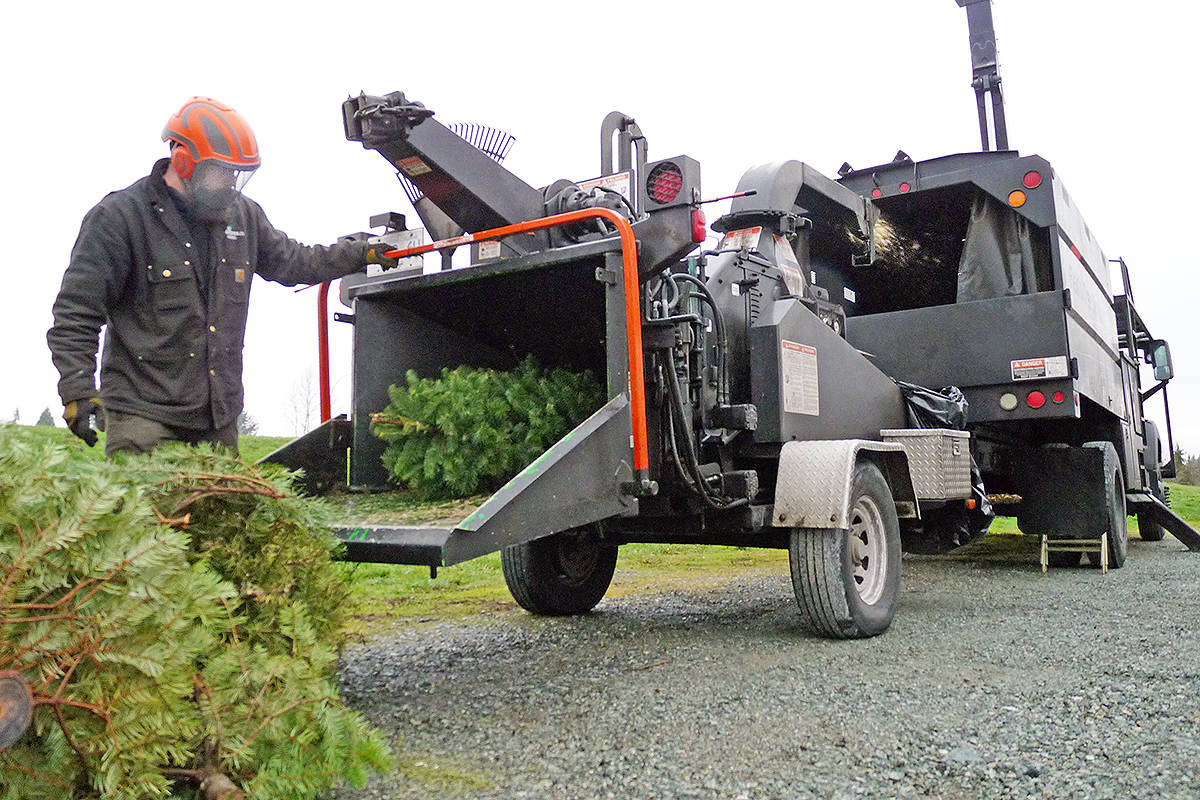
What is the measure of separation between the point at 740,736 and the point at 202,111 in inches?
117

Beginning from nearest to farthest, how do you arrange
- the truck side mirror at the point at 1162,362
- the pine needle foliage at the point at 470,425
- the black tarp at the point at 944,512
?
the pine needle foliage at the point at 470,425 → the black tarp at the point at 944,512 → the truck side mirror at the point at 1162,362

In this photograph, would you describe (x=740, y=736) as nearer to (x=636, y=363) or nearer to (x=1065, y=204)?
(x=636, y=363)

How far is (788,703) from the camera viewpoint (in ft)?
11.7

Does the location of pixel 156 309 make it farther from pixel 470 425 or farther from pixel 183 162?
pixel 470 425

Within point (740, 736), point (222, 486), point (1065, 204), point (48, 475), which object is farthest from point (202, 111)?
point (1065, 204)

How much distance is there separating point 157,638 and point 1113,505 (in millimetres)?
7750

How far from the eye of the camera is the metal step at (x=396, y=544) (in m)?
3.21

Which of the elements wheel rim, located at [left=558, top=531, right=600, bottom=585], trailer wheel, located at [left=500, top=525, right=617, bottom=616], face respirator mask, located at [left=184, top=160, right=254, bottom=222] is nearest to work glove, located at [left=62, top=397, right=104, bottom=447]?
face respirator mask, located at [left=184, top=160, right=254, bottom=222]

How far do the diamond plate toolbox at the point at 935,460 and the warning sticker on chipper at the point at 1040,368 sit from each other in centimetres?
147

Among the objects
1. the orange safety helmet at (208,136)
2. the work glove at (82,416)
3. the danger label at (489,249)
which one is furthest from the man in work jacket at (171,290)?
the danger label at (489,249)

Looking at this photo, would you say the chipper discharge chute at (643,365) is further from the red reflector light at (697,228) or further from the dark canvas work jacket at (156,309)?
the dark canvas work jacket at (156,309)

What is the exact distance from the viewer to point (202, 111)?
357 centimetres

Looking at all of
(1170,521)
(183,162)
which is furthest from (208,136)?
(1170,521)

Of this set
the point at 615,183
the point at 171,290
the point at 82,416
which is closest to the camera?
the point at 82,416
